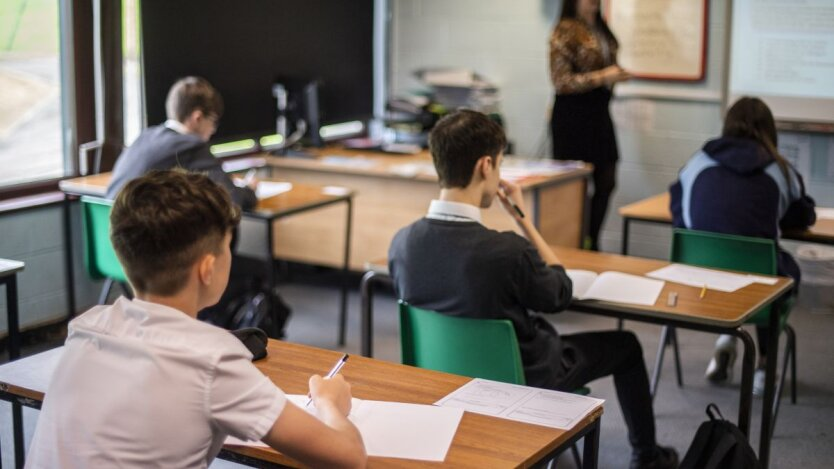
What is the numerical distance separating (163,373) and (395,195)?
11.9 feet

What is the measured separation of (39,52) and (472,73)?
258cm

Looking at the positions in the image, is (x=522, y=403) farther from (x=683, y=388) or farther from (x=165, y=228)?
(x=683, y=388)

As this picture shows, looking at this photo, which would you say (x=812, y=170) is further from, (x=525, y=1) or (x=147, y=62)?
(x=147, y=62)

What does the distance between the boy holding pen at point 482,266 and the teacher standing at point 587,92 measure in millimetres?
2469

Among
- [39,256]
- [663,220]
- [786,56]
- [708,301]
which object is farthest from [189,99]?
[786,56]

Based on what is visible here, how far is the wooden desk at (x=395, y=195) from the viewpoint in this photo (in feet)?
15.8

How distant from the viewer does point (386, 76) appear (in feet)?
21.5

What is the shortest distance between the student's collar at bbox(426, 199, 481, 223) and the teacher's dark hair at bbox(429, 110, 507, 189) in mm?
80

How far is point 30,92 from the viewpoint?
176 inches

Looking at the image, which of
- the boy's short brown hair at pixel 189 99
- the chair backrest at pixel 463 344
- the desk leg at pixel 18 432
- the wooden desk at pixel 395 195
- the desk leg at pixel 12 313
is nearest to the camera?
the desk leg at pixel 18 432

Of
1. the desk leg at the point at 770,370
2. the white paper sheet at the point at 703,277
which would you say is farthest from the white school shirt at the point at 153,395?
the desk leg at the point at 770,370

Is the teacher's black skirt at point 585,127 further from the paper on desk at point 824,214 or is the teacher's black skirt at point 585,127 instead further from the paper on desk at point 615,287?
the paper on desk at point 615,287

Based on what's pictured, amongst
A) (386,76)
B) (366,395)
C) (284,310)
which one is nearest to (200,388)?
(366,395)

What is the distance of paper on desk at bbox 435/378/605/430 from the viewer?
1866mm
